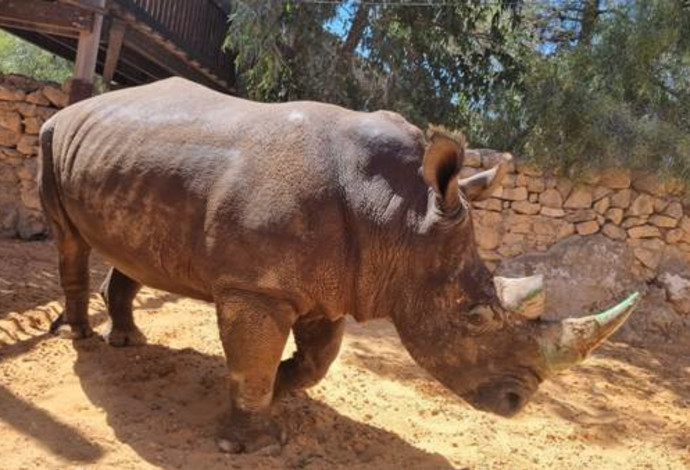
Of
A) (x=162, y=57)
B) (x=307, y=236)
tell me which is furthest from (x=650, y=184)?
(x=162, y=57)

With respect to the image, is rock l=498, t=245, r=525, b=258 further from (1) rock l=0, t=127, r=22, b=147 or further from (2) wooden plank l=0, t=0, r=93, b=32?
(1) rock l=0, t=127, r=22, b=147

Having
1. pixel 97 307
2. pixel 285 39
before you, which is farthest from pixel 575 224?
pixel 97 307

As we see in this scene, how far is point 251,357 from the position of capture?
346 centimetres

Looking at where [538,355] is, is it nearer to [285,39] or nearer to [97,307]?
[97,307]

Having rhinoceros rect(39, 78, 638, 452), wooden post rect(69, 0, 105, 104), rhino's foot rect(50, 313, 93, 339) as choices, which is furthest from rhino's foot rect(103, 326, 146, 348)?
wooden post rect(69, 0, 105, 104)

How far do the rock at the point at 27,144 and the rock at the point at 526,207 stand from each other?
6531 mm

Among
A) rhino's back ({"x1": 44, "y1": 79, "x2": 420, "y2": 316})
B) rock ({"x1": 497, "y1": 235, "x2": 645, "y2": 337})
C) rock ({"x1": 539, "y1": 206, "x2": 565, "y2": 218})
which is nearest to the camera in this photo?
rhino's back ({"x1": 44, "y1": 79, "x2": 420, "y2": 316})

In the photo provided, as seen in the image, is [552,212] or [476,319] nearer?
[476,319]

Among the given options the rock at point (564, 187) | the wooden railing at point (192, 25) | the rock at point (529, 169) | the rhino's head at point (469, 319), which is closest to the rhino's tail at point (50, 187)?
the rhino's head at point (469, 319)

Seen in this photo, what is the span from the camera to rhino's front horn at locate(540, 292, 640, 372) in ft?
10.1

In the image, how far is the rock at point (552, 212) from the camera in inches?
351

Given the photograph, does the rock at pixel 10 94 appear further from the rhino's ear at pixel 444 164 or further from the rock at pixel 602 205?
the rhino's ear at pixel 444 164

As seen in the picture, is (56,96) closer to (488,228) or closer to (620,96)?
(488,228)

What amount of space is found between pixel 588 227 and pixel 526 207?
789 mm
